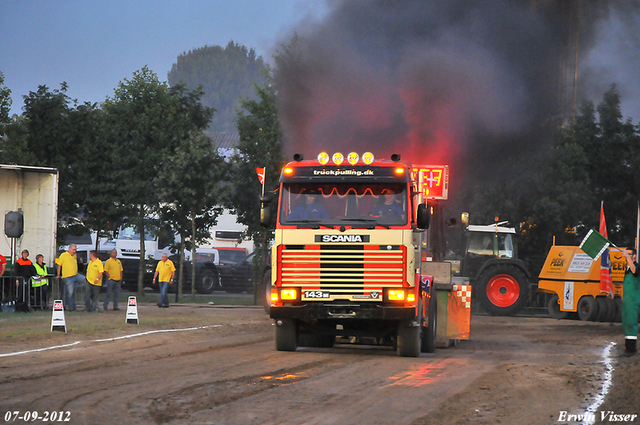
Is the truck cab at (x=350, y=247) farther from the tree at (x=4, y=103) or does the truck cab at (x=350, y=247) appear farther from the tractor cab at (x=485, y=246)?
the tree at (x=4, y=103)

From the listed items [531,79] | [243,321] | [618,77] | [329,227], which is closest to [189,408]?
[329,227]

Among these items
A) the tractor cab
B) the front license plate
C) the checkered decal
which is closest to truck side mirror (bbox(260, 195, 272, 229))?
the front license plate

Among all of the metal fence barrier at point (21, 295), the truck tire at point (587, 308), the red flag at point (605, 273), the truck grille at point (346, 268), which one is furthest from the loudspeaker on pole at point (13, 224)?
the truck tire at point (587, 308)

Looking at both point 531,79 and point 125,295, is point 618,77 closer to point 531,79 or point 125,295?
point 531,79

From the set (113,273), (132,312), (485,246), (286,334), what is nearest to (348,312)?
(286,334)

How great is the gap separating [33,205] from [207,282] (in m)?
12.2

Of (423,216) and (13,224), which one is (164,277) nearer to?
(13,224)

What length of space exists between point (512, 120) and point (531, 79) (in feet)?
3.86

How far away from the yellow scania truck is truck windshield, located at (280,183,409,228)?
0.01 m

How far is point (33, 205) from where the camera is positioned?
73.9ft

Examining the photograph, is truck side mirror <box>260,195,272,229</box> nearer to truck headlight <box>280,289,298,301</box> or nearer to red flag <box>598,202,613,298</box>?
truck headlight <box>280,289,298,301</box>

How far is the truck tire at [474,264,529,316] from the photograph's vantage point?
2503cm

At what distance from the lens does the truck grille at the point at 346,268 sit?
1225 cm

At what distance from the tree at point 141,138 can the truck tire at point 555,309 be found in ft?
46.1
